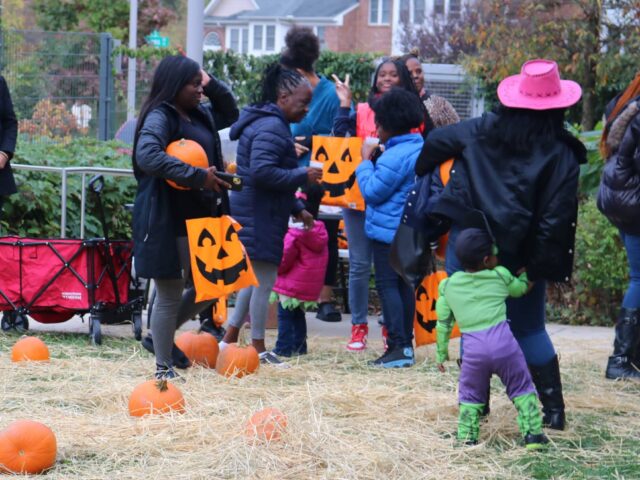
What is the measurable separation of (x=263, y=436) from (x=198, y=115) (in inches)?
96.2

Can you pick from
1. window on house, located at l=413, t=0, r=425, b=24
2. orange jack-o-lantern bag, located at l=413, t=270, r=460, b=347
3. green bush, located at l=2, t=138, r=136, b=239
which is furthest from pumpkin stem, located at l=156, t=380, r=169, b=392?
window on house, located at l=413, t=0, r=425, b=24

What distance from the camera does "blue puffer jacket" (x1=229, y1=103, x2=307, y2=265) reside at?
24.7ft

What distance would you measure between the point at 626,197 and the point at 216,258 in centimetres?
247

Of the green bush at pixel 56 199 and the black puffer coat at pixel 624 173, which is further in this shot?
the green bush at pixel 56 199

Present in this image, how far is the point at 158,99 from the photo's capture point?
7055 millimetres

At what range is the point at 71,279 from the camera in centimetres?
873

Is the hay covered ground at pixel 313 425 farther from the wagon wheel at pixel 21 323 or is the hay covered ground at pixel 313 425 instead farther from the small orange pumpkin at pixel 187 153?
the small orange pumpkin at pixel 187 153

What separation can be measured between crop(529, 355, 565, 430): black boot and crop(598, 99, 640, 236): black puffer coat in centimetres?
154

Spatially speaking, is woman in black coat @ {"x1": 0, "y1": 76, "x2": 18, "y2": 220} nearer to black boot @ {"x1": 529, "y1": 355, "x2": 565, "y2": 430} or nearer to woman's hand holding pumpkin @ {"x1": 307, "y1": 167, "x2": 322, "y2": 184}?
woman's hand holding pumpkin @ {"x1": 307, "y1": 167, "x2": 322, "y2": 184}

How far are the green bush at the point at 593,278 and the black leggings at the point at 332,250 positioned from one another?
6.69 feet

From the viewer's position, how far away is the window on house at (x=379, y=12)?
69.1m

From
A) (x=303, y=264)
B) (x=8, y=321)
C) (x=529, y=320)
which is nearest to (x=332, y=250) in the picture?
(x=303, y=264)

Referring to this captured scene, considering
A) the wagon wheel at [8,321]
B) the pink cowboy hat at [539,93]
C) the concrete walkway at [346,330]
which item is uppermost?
the pink cowboy hat at [539,93]

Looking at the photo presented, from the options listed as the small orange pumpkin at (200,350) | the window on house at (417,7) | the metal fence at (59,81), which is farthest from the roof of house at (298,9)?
the small orange pumpkin at (200,350)
